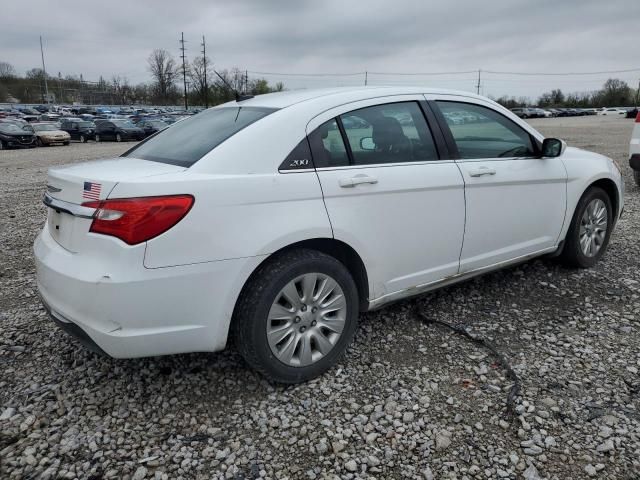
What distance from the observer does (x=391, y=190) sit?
299cm

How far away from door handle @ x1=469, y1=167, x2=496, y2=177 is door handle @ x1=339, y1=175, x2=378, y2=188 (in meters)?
0.84

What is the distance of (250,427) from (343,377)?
0.66 m

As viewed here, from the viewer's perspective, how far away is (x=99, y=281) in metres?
2.33

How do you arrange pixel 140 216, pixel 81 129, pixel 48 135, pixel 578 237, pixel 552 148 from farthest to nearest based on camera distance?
1. pixel 81 129
2. pixel 48 135
3. pixel 578 237
4. pixel 552 148
5. pixel 140 216

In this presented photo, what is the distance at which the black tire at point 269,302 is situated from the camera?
257 cm

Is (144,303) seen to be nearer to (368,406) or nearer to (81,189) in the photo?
(81,189)

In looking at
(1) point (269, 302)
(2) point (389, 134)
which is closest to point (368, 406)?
(1) point (269, 302)

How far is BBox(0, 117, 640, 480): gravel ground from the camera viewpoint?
2289mm

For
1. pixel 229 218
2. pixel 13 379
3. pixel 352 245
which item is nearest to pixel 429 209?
pixel 352 245

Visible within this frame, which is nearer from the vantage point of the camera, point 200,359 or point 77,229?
point 77,229

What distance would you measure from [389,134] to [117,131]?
30.9 metres

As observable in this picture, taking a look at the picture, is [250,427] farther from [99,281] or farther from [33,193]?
[33,193]

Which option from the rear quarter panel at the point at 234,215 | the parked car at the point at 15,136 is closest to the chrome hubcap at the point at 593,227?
the rear quarter panel at the point at 234,215

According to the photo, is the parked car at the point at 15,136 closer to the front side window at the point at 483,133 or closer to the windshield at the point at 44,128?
the windshield at the point at 44,128
